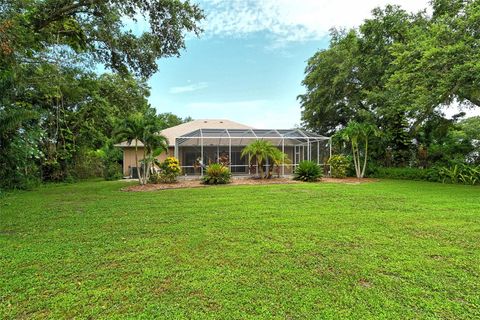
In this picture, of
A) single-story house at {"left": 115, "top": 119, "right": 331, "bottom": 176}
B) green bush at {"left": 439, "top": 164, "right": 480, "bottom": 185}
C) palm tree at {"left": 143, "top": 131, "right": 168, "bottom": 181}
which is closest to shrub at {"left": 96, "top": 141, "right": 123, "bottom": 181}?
single-story house at {"left": 115, "top": 119, "right": 331, "bottom": 176}

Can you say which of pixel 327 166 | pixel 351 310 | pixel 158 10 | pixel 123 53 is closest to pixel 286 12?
pixel 158 10

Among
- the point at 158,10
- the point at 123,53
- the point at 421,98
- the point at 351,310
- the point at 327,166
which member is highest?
the point at 158,10

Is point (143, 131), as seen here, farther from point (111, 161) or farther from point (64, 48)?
point (111, 161)

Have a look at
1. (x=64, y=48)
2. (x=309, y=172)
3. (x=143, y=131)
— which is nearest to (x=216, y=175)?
(x=143, y=131)

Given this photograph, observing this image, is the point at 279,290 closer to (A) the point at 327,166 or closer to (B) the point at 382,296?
(B) the point at 382,296

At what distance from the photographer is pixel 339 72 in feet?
56.7

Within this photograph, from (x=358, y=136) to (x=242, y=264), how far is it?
1413 cm

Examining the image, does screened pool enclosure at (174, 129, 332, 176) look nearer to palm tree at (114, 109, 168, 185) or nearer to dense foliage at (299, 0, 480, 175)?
dense foliage at (299, 0, 480, 175)

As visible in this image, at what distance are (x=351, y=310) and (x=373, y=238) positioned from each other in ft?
7.70

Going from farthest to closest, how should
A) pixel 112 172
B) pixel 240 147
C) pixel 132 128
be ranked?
pixel 240 147 → pixel 112 172 → pixel 132 128

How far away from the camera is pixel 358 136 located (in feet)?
51.0

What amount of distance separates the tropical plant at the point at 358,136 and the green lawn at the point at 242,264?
29.5 feet

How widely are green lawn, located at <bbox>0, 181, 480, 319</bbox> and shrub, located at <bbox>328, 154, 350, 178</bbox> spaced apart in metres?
9.19

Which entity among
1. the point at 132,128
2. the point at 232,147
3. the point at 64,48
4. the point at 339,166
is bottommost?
the point at 339,166
